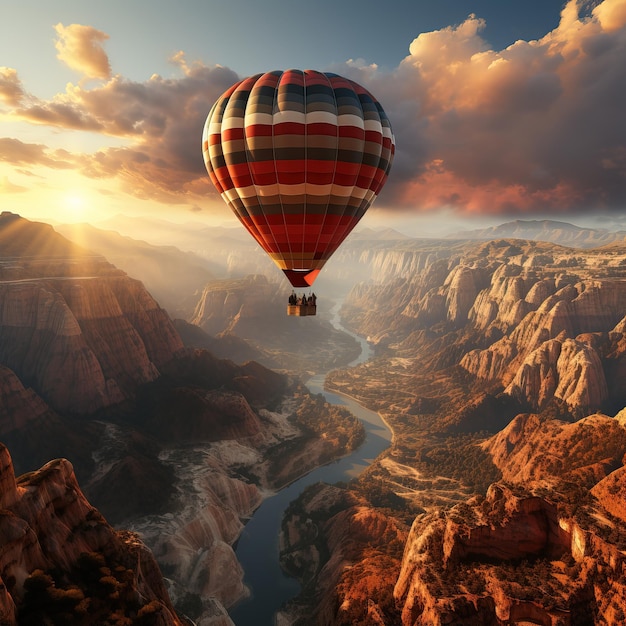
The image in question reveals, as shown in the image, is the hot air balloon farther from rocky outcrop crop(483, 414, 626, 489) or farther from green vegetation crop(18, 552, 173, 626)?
rocky outcrop crop(483, 414, 626, 489)

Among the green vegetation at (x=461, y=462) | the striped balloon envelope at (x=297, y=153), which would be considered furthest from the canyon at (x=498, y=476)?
the striped balloon envelope at (x=297, y=153)

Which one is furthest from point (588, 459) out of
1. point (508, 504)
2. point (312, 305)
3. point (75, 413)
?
point (75, 413)

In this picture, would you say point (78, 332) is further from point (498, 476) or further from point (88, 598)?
point (498, 476)

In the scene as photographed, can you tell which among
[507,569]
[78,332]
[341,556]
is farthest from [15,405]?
[507,569]

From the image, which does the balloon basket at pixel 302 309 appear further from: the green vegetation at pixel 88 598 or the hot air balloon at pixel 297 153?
the green vegetation at pixel 88 598

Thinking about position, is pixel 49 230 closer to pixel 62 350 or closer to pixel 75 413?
pixel 62 350

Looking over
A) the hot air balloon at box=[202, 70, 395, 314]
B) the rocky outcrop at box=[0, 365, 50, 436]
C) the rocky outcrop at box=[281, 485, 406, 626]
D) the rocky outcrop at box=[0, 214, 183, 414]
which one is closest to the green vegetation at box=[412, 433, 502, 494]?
the rocky outcrop at box=[281, 485, 406, 626]
